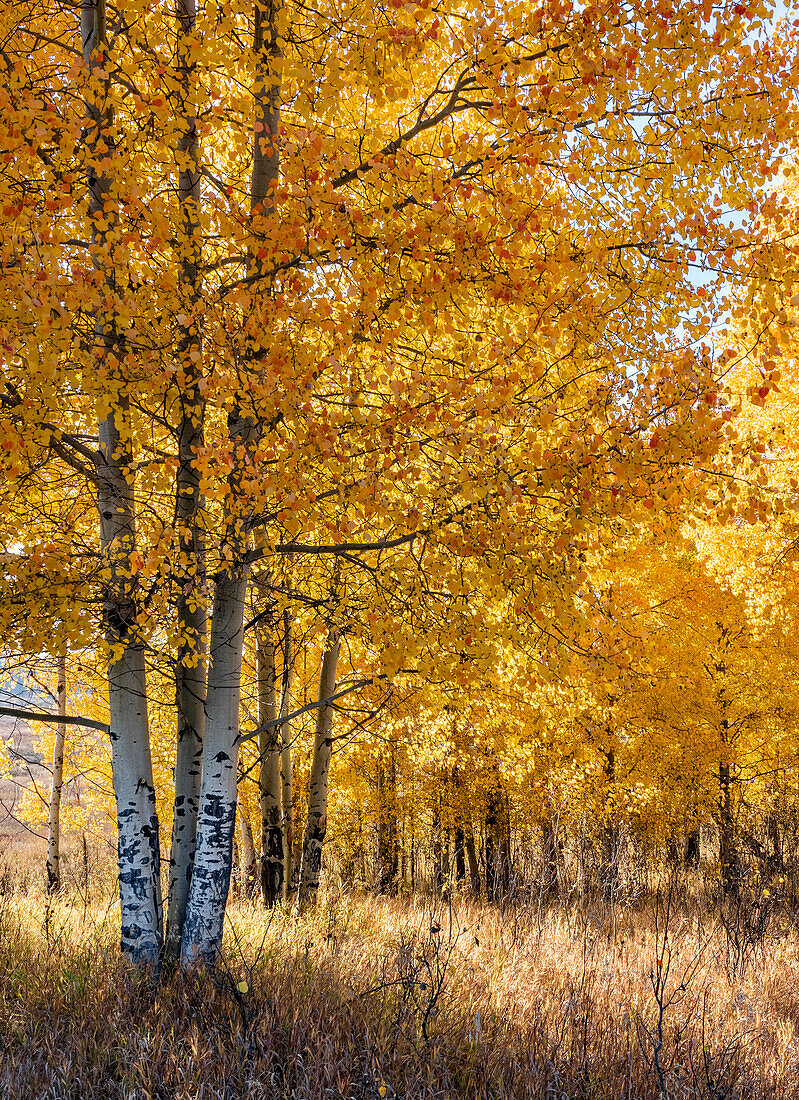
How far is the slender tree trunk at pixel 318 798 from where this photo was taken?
8.92 metres

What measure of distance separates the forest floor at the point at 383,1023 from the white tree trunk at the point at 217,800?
0.97ft

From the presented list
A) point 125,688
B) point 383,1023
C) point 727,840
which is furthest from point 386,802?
point 383,1023

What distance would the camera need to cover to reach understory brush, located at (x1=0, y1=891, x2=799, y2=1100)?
11.5 ft

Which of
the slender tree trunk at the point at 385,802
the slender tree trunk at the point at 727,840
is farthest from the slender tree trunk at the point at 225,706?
the slender tree trunk at the point at 385,802

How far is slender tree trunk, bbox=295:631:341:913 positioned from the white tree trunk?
12.3 ft

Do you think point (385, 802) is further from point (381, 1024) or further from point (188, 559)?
point (188, 559)

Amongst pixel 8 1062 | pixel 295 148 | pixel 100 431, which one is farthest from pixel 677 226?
pixel 8 1062

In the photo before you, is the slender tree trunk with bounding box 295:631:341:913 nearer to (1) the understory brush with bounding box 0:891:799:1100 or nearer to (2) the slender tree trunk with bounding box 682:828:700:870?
(1) the understory brush with bounding box 0:891:799:1100

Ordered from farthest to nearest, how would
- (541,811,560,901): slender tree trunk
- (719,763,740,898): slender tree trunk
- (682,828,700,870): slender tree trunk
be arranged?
(682,828,700,870): slender tree trunk → (719,763,740,898): slender tree trunk → (541,811,560,901): slender tree trunk

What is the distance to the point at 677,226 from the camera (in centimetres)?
459

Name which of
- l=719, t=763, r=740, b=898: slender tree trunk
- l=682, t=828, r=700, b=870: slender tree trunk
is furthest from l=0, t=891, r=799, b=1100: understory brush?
l=682, t=828, r=700, b=870: slender tree trunk

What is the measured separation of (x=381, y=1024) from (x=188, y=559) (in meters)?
2.86

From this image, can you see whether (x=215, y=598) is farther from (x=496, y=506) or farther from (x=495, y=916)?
(x=495, y=916)

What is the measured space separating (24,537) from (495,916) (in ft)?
21.9
